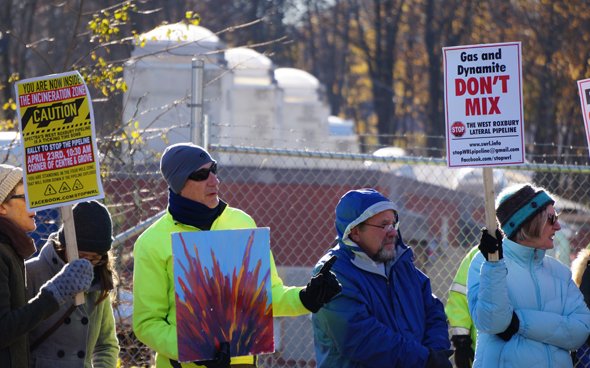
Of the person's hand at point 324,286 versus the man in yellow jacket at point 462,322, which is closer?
the person's hand at point 324,286

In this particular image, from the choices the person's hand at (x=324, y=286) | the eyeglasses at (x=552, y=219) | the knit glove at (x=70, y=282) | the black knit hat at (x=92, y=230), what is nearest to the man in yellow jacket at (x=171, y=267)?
the person's hand at (x=324, y=286)

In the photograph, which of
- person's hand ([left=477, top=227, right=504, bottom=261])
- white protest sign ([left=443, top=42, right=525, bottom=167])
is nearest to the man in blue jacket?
person's hand ([left=477, top=227, right=504, bottom=261])

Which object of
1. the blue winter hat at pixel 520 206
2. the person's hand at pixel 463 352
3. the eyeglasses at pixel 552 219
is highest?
the blue winter hat at pixel 520 206

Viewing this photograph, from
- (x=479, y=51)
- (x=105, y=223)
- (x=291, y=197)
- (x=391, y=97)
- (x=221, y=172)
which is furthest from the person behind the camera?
(x=391, y=97)

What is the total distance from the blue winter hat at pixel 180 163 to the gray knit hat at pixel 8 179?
655mm

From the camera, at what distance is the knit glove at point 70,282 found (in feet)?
15.9

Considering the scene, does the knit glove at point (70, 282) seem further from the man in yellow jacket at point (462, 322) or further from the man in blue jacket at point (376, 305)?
the man in yellow jacket at point (462, 322)

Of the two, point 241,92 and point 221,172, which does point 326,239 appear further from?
point 241,92

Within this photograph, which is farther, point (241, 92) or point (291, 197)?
point (241, 92)

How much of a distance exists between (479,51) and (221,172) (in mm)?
6035

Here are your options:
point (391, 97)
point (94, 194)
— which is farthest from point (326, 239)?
point (391, 97)

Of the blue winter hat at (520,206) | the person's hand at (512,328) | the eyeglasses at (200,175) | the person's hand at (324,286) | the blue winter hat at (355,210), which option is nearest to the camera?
the person's hand at (324,286)

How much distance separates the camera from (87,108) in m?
5.23

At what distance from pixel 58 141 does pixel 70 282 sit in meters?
0.65
